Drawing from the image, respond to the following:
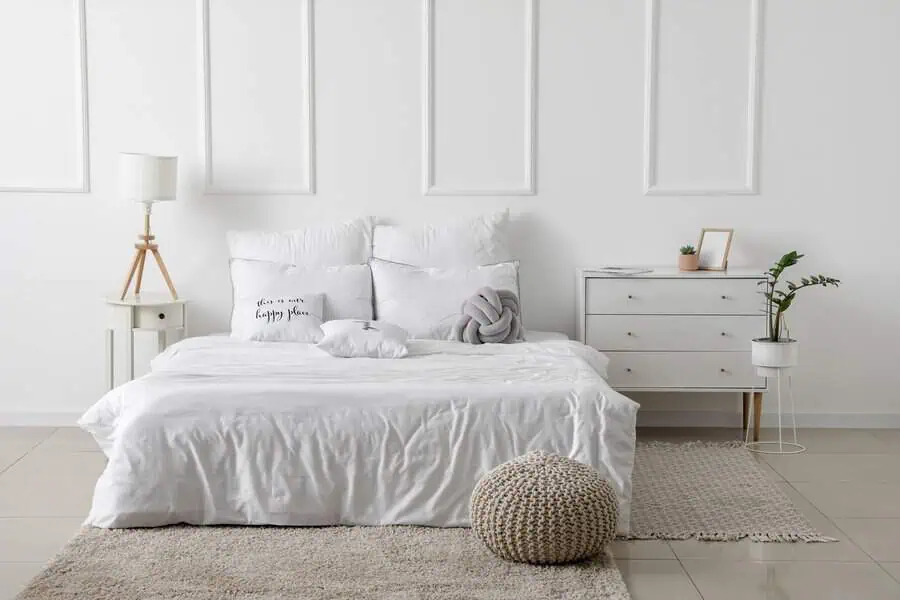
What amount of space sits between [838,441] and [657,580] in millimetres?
2099

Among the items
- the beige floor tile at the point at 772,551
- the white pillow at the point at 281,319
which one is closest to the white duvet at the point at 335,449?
the beige floor tile at the point at 772,551

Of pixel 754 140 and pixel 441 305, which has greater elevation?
pixel 754 140

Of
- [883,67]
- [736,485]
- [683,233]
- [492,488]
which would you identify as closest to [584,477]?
[492,488]

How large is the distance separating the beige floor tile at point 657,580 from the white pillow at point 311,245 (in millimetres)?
2194

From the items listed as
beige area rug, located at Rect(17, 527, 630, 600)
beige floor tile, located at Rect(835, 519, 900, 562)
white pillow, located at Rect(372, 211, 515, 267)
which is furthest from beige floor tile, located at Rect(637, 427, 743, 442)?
beige area rug, located at Rect(17, 527, 630, 600)

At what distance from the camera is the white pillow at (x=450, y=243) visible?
486 centimetres

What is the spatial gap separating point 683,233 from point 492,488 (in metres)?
2.34

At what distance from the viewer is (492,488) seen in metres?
3.12

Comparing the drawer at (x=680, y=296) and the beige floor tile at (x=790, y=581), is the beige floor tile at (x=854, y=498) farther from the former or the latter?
the drawer at (x=680, y=296)

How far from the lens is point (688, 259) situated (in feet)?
15.8

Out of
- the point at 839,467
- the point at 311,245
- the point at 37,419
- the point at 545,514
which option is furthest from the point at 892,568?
the point at 37,419

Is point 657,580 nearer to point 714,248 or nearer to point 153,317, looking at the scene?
point 714,248

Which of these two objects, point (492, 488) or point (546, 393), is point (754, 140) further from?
point (492, 488)

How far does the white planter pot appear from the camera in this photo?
449cm
